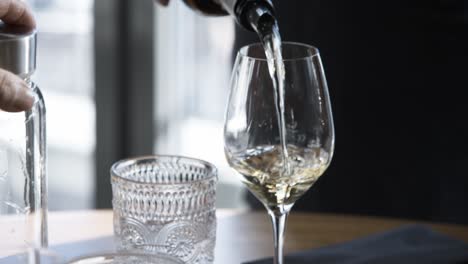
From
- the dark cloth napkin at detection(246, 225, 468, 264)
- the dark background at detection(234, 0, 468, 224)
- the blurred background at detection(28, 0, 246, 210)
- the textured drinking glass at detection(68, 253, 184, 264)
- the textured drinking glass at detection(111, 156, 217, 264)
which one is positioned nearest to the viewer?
the textured drinking glass at detection(68, 253, 184, 264)

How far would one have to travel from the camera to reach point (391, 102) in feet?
6.15

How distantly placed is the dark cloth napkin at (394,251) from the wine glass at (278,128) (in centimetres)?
13

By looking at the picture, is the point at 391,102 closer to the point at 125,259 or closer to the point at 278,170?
the point at 278,170

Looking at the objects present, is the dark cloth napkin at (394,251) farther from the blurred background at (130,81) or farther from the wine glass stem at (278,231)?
the blurred background at (130,81)

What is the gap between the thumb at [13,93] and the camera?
744 mm

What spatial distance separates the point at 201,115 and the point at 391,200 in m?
0.94

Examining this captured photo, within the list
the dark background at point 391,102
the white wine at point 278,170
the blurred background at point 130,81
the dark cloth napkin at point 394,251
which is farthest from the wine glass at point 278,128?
the blurred background at point 130,81

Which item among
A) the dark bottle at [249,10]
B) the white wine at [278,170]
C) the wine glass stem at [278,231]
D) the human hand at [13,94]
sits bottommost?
the wine glass stem at [278,231]

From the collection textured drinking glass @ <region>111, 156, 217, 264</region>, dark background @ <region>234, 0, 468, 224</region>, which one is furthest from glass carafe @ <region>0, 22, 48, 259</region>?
dark background @ <region>234, 0, 468, 224</region>

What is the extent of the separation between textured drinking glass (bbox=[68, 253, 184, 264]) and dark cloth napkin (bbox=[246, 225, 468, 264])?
0.86 ft

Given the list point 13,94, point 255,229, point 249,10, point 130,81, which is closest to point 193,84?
point 130,81

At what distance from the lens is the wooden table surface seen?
101 centimetres

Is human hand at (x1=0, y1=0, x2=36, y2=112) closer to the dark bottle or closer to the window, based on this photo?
the dark bottle

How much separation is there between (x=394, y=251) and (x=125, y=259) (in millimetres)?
383
